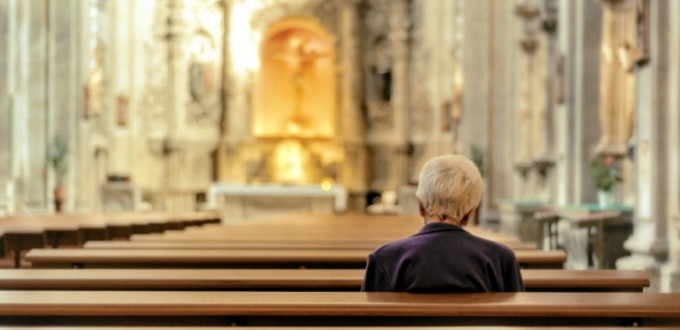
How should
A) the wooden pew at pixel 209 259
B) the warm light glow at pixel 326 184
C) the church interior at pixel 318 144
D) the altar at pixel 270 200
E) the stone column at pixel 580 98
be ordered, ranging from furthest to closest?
1. the warm light glow at pixel 326 184
2. the altar at pixel 270 200
3. the stone column at pixel 580 98
4. the wooden pew at pixel 209 259
5. the church interior at pixel 318 144

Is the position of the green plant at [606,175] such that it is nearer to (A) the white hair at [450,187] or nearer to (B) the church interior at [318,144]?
(B) the church interior at [318,144]

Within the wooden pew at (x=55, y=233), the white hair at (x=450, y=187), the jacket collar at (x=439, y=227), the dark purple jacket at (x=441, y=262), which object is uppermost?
the white hair at (x=450, y=187)

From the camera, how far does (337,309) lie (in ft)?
9.74

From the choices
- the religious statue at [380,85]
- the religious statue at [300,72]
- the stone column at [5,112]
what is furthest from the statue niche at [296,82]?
the stone column at [5,112]

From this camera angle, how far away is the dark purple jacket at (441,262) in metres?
3.29

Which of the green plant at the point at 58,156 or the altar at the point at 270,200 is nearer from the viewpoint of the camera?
the green plant at the point at 58,156

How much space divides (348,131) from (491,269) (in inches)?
804

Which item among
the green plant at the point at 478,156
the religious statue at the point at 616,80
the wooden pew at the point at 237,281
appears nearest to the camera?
the wooden pew at the point at 237,281

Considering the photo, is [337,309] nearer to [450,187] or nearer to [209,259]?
[450,187]

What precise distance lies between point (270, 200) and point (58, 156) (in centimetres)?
484

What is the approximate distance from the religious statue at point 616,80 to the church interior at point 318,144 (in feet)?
0.09

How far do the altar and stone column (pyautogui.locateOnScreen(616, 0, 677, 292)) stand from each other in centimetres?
1205

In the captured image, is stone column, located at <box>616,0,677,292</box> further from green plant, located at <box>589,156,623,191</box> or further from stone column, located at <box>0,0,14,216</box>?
stone column, located at <box>0,0,14,216</box>

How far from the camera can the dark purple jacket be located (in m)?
3.29
